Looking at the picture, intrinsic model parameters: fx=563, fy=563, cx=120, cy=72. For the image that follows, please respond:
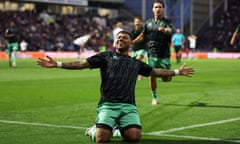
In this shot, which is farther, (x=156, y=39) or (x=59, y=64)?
(x=156, y=39)

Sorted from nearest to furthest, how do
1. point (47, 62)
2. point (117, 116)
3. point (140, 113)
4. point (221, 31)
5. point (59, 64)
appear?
1. point (47, 62)
2. point (59, 64)
3. point (117, 116)
4. point (140, 113)
5. point (221, 31)

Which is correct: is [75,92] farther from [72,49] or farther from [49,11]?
[49,11]

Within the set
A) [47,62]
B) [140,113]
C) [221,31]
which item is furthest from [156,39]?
[221,31]

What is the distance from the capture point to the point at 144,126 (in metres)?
9.91

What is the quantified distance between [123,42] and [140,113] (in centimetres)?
351

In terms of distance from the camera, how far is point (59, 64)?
8.20 m

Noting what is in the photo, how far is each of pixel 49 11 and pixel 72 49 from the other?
8234 mm

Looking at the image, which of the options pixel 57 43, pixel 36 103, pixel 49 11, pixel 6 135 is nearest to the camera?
pixel 6 135

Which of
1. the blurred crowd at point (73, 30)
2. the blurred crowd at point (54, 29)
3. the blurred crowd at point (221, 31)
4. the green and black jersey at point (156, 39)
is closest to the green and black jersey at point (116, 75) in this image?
the green and black jersey at point (156, 39)

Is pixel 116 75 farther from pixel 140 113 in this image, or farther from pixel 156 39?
pixel 156 39

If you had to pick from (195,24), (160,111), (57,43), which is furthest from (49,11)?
(160,111)

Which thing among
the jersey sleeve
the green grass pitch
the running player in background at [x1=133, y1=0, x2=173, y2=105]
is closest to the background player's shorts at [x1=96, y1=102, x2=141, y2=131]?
the green grass pitch

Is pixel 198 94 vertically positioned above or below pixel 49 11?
below

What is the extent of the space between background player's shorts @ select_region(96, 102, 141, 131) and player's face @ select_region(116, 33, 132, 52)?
84cm
